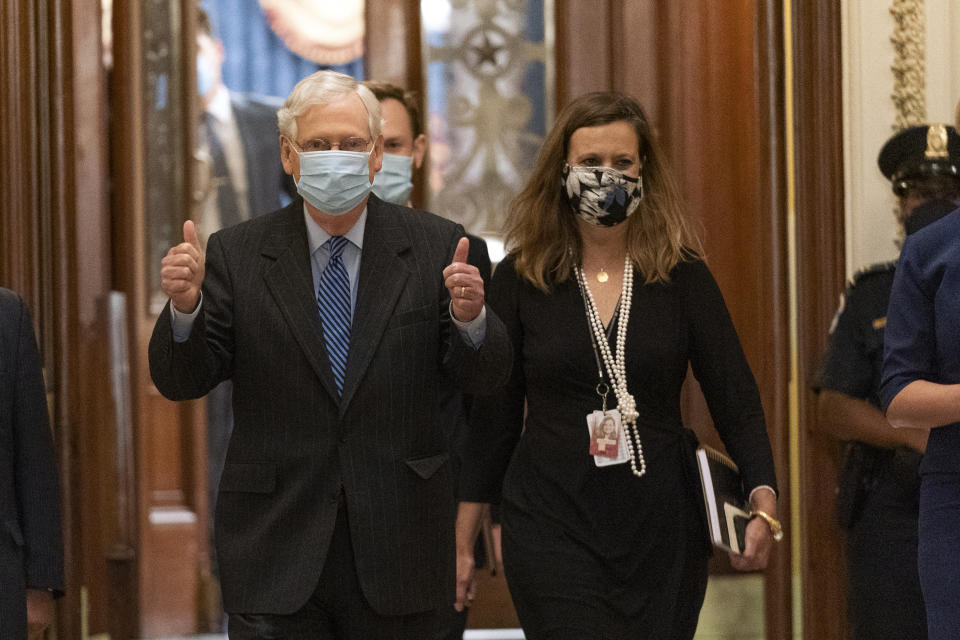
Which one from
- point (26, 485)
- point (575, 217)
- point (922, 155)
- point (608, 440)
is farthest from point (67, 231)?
point (922, 155)

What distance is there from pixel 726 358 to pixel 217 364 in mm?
1302

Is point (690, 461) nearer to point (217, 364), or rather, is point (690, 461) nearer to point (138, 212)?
point (217, 364)

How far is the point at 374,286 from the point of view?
2.95 m

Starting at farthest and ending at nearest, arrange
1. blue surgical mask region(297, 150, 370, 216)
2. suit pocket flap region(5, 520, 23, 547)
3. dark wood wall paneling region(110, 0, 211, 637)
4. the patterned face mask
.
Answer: dark wood wall paneling region(110, 0, 211, 637)
the patterned face mask
suit pocket flap region(5, 520, 23, 547)
blue surgical mask region(297, 150, 370, 216)

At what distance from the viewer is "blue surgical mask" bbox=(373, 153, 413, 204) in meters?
4.21

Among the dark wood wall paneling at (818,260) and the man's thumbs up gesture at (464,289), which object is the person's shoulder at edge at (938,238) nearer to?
the man's thumbs up gesture at (464,289)

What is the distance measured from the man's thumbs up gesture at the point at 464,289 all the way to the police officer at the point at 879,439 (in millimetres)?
1604

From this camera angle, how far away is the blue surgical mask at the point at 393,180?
421 centimetres

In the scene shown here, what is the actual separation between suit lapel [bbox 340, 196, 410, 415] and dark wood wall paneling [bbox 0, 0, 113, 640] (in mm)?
2180

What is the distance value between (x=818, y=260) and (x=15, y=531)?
9.41 ft

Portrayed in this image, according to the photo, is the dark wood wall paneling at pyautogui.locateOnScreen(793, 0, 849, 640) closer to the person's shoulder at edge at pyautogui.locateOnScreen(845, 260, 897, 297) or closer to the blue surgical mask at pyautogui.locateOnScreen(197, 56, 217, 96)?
the person's shoulder at edge at pyautogui.locateOnScreen(845, 260, 897, 297)

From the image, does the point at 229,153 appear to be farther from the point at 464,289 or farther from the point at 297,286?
the point at 464,289

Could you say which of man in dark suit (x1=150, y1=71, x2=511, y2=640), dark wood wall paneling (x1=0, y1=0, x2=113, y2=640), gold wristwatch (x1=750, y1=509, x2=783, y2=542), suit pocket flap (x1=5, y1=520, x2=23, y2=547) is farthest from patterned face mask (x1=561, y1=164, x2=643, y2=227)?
dark wood wall paneling (x1=0, y1=0, x2=113, y2=640)

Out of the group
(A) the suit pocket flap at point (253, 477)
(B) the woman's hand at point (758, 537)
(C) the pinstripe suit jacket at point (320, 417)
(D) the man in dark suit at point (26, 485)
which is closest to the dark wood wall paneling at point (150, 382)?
(D) the man in dark suit at point (26, 485)
